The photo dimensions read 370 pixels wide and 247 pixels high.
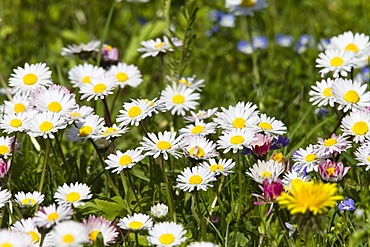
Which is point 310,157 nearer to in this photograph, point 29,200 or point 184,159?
point 184,159

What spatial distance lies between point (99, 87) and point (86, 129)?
229 mm

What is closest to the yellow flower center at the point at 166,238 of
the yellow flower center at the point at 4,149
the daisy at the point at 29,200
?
the daisy at the point at 29,200

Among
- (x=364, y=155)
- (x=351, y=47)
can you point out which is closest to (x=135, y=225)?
(x=364, y=155)

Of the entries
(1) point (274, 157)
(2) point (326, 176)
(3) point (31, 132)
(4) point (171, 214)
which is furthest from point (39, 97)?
(2) point (326, 176)

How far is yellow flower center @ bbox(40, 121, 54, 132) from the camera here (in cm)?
219

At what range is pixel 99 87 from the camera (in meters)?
2.50

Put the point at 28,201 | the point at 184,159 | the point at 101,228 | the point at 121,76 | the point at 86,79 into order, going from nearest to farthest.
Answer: the point at 101,228 → the point at 28,201 → the point at 184,159 → the point at 86,79 → the point at 121,76

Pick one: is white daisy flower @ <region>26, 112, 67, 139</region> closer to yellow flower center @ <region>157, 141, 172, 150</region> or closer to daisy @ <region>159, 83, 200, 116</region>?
yellow flower center @ <region>157, 141, 172, 150</region>

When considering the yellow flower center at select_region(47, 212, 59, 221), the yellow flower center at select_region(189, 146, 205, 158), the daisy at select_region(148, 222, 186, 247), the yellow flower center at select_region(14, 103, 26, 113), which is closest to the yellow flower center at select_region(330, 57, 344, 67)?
the yellow flower center at select_region(189, 146, 205, 158)

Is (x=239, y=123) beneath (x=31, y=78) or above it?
beneath

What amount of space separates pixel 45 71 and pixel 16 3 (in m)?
2.11

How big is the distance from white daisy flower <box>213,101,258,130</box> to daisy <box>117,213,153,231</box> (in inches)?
17.4

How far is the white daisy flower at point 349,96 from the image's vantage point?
2.35 metres

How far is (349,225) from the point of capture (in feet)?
7.35
